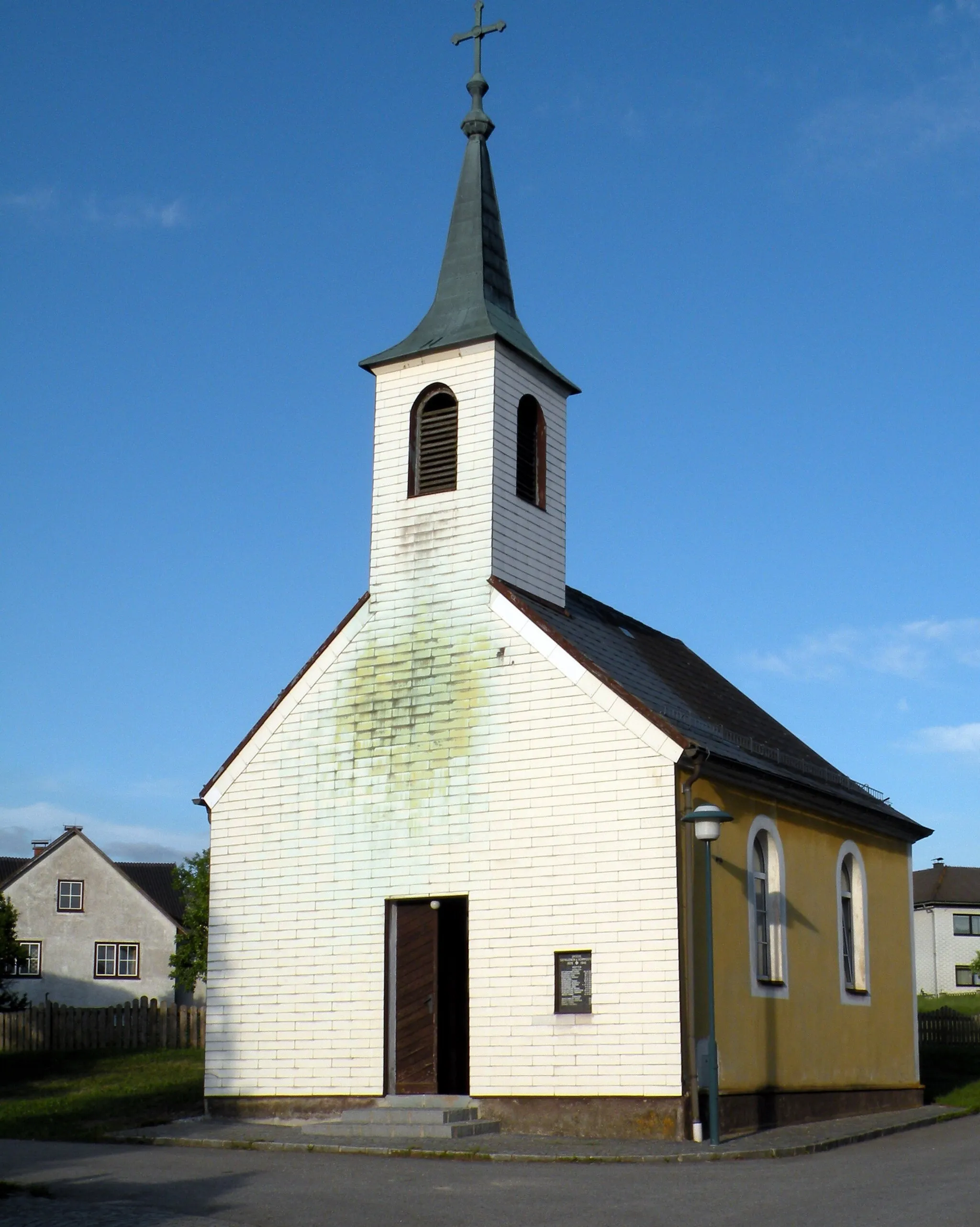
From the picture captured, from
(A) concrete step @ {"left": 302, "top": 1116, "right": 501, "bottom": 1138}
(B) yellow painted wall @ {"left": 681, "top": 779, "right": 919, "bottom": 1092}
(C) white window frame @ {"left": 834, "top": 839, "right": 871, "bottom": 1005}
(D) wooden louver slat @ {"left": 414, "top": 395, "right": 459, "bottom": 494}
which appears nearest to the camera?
(A) concrete step @ {"left": 302, "top": 1116, "right": 501, "bottom": 1138}

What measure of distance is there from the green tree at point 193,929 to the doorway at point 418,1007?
28529 mm

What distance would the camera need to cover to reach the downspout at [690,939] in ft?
58.6

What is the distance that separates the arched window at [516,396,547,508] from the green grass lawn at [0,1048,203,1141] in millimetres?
10732

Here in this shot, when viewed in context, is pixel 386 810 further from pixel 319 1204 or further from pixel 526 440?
pixel 319 1204

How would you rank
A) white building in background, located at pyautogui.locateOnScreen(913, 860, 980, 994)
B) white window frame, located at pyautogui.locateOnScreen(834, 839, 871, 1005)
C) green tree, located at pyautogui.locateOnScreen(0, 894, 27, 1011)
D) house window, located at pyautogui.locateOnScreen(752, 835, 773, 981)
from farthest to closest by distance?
white building in background, located at pyautogui.locateOnScreen(913, 860, 980, 994) → green tree, located at pyautogui.locateOnScreen(0, 894, 27, 1011) → white window frame, located at pyautogui.locateOnScreen(834, 839, 871, 1005) → house window, located at pyautogui.locateOnScreen(752, 835, 773, 981)

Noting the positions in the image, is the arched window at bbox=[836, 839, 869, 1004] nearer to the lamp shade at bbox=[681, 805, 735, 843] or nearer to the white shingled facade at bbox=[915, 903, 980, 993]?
the lamp shade at bbox=[681, 805, 735, 843]

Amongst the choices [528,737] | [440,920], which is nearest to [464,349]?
[528,737]

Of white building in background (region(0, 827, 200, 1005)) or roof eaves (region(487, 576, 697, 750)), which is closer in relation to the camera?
roof eaves (region(487, 576, 697, 750))

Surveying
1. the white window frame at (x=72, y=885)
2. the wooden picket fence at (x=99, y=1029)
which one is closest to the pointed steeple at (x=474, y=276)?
the wooden picket fence at (x=99, y=1029)

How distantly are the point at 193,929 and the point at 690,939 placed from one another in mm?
35177

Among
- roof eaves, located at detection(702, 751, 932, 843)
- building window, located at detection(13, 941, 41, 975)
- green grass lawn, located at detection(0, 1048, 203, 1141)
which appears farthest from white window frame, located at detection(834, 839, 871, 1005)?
building window, located at detection(13, 941, 41, 975)

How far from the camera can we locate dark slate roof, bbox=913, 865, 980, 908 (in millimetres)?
72312

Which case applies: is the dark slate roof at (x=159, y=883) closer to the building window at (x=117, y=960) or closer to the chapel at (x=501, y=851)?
the building window at (x=117, y=960)

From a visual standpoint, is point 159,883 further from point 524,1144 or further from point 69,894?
point 524,1144
